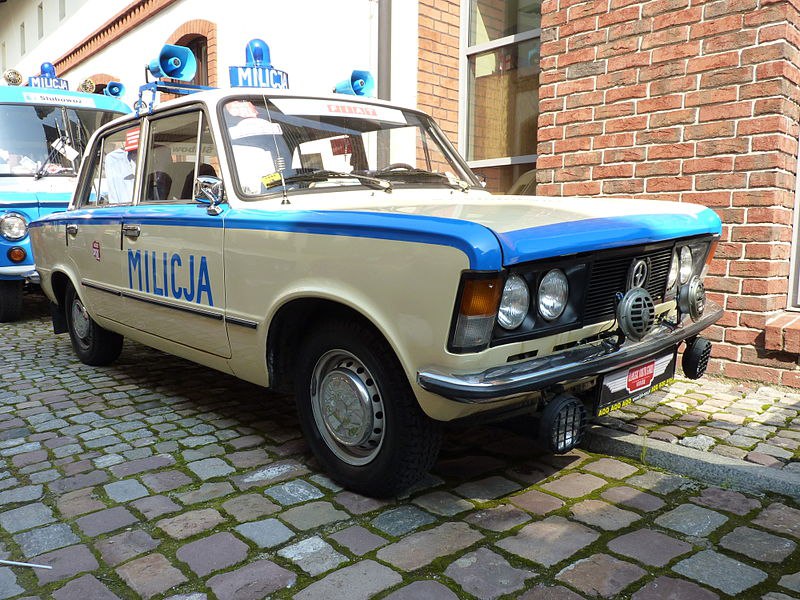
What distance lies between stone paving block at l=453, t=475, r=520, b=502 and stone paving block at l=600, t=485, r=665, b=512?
15.7 inches

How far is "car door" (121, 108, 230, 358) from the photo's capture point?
137 inches

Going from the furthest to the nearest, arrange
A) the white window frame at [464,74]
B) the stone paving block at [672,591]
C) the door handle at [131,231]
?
the white window frame at [464,74], the door handle at [131,231], the stone paving block at [672,591]

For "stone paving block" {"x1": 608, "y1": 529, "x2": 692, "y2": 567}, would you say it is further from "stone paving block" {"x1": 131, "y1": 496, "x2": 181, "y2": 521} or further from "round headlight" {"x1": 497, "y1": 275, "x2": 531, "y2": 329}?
"stone paving block" {"x1": 131, "y1": 496, "x2": 181, "y2": 521}

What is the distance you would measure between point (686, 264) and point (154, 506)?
265cm

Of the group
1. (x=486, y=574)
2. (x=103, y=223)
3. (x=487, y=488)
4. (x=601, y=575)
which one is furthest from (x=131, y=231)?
(x=601, y=575)

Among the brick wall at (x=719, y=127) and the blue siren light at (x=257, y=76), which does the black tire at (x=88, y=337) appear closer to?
the blue siren light at (x=257, y=76)

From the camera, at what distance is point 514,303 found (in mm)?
2424

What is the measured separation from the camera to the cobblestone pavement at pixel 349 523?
2295 millimetres

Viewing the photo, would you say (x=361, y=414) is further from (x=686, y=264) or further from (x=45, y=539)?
(x=686, y=264)

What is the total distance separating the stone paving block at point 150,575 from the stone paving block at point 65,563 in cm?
13

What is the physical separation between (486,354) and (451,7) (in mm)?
5692

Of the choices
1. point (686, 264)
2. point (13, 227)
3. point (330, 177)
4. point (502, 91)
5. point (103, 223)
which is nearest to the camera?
point (686, 264)

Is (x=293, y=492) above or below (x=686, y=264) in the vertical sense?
below

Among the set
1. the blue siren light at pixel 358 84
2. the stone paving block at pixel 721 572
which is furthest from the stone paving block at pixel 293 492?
the blue siren light at pixel 358 84
